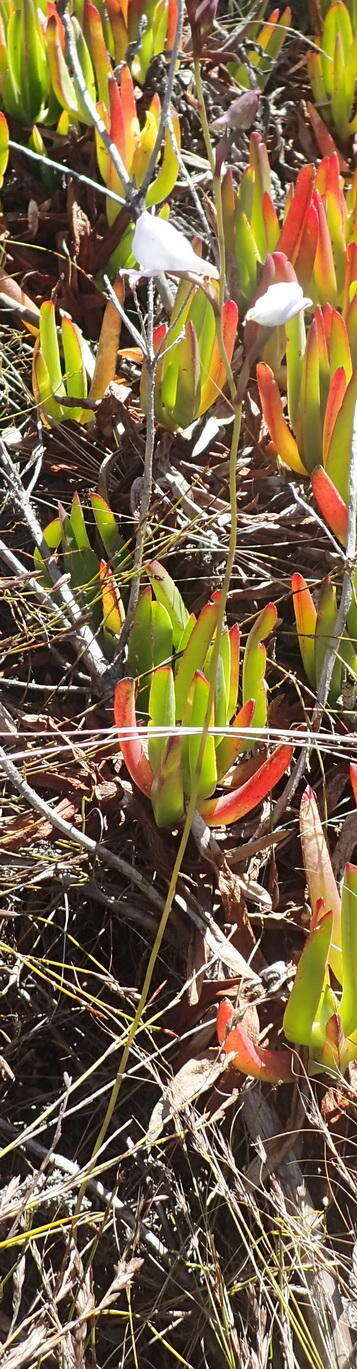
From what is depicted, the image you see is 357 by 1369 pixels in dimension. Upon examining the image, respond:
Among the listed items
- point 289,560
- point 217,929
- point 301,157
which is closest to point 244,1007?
point 217,929

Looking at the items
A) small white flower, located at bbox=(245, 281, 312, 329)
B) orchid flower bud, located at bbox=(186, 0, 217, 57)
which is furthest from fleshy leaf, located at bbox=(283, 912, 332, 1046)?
orchid flower bud, located at bbox=(186, 0, 217, 57)

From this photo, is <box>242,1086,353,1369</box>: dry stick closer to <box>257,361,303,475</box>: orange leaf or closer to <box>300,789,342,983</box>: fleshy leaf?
<box>300,789,342,983</box>: fleshy leaf

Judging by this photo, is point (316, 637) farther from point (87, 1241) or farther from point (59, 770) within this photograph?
point (87, 1241)

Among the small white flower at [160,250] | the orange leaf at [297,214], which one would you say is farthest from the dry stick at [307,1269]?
the orange leaf at [297,214]

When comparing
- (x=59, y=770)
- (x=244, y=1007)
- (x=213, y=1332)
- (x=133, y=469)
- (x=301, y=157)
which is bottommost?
(x=213, y=1332)

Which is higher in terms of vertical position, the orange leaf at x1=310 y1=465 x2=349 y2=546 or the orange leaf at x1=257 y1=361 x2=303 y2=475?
the orange leaf at x1=257 y1=361 x2=303 y2=475

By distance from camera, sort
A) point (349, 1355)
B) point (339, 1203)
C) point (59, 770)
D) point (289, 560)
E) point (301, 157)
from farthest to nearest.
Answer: point (301, 157)
point (289, 560)
point (59, 770)
point (339, 1203)
point (349, 1355)
